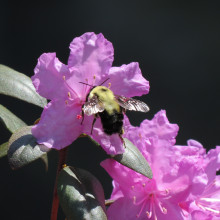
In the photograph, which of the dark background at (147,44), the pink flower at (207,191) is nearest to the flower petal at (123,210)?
the pink flower at (207,191)

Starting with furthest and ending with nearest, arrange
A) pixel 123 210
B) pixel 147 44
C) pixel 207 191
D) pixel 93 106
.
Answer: pixel 147 44, pixel 207 191, pixel 123 210, pixel 93 106

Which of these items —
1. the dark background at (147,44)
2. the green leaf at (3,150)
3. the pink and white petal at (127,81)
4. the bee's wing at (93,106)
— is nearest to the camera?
the bee's wing at (93,106)

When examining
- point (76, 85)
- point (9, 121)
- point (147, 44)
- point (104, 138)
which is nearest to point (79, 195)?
point (104, 138)

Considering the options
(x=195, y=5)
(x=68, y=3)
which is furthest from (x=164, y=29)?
(x=68, y=3)

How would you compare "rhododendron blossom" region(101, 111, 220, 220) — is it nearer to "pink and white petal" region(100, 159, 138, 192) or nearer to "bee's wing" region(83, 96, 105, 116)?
"pink and white petal" region(100, 159, 138, 192)

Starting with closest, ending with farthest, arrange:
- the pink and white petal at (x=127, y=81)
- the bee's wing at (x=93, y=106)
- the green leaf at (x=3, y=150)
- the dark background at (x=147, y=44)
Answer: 1. the bee's wing at (x=93, y=106)
2. the pink and white petal at (x=127, y=81)
3. the green leaf at (x=3, y=150)
4. the dark background at (x=147, y=44)

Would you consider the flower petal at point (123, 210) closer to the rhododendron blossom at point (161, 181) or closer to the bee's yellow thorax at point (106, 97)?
the rhododendron blossom at point (161, 181)

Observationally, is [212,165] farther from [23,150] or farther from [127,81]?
[23,150]
